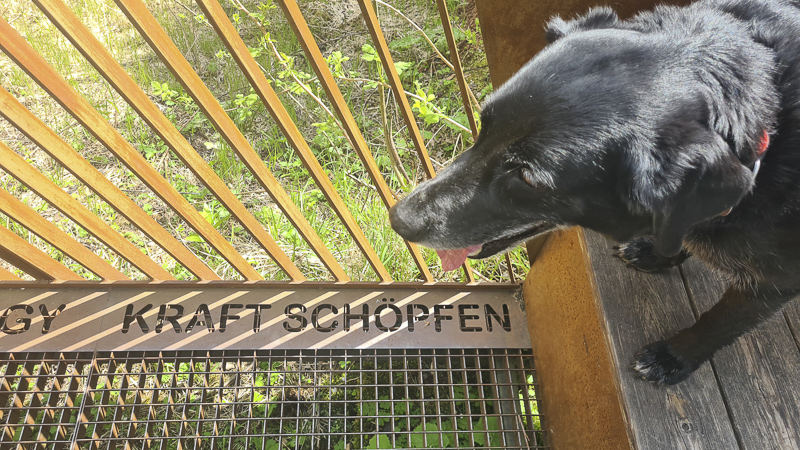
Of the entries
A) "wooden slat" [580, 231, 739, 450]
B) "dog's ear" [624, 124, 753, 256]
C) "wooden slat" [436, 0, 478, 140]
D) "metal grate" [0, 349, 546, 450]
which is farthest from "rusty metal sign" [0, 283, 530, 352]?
"dog's ear" [624, 124, 753, 256]

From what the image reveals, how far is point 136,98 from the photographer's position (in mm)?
1280

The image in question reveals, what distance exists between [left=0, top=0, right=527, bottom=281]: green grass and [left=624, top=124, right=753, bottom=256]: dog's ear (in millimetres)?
1503

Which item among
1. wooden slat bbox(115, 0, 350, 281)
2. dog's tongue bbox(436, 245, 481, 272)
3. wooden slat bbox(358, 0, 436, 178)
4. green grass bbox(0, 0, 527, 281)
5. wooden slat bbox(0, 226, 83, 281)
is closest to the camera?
wooden slat bbox(115, 0, 350, 281)

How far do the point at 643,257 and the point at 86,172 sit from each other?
1.92 metres

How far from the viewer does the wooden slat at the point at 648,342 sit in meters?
1.38

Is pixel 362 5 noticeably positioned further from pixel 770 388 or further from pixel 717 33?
pixel 770 388

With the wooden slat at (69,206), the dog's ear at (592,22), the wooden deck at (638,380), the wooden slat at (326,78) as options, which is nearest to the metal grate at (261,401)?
the wooden deck at (638,380)

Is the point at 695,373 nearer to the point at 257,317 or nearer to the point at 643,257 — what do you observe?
the point at 643,257

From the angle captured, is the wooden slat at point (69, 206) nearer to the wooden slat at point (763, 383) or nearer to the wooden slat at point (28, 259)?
the wooden slat at point (28, 259)

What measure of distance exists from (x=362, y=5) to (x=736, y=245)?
1207 millimetres

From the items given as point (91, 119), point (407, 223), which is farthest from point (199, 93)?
point (407, 223)

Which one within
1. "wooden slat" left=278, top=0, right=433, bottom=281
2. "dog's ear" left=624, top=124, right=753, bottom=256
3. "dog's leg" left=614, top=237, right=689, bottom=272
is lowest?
"dog's leg" left=614, top=237, right=689, bottom=272

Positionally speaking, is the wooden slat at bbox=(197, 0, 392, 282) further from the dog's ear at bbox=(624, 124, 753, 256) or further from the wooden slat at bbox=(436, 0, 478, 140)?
the dog's ear at bbox=(624, 124, 753, 256)

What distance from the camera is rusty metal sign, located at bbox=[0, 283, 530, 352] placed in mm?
1985
